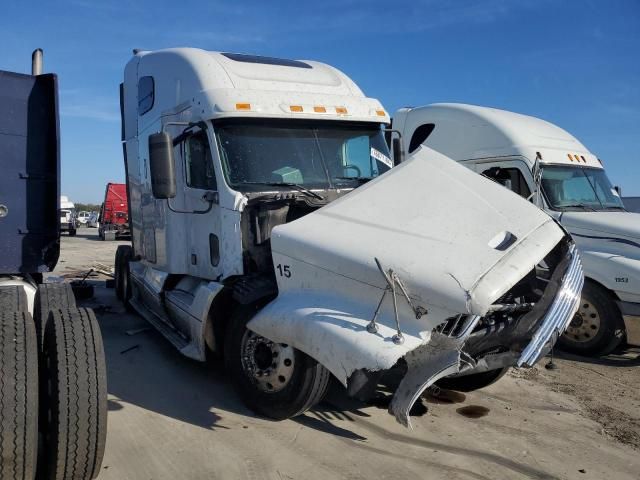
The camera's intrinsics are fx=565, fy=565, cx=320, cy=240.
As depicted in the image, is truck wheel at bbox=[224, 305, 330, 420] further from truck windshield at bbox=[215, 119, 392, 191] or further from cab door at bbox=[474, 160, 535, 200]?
cab door at bbox=[474, 160, 535, 200]

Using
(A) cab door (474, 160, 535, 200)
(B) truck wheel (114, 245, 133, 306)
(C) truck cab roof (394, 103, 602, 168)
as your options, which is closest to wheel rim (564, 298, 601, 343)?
(A) cab door (474, 160, 535, 200)

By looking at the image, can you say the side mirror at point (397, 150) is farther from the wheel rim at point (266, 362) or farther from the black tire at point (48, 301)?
the black tire at point (48, 301)

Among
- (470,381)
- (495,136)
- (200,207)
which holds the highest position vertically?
(495,136)

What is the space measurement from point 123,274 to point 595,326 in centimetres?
697

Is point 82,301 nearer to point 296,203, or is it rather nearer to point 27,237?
point 27,237

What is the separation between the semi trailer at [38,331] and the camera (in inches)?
116

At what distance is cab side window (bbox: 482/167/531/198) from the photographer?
779cm

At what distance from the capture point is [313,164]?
550 centimetres

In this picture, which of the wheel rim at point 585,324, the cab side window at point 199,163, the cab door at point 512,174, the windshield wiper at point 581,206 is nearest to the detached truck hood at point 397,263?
the cab side window at point 199,163

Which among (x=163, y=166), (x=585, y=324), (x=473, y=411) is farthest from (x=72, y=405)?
(x=585, y=324)

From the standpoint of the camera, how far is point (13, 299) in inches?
148

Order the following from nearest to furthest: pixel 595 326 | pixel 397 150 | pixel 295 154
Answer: pixel 295 154
pixel 397 150
pixel 595 326

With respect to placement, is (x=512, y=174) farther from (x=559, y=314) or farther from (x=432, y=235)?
(x=432, y=235)

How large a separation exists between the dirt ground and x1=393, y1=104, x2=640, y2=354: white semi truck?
3.45 ft
